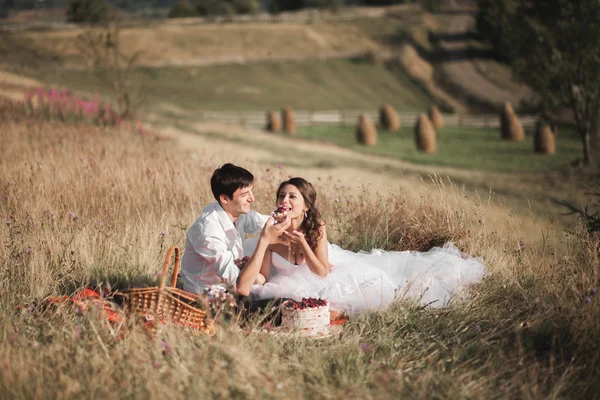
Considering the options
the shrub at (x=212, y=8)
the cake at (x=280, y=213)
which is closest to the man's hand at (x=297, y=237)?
the cake at (x=280, y=213)

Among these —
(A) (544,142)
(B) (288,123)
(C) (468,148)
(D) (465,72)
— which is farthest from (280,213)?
(D) (465,72)

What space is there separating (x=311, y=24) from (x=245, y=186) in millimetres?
70506

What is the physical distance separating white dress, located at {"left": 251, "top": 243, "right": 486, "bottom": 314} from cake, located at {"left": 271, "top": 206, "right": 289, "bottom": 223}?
1.89ft

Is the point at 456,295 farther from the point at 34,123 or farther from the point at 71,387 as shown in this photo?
the point at 34,123

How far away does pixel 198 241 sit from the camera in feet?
15.0

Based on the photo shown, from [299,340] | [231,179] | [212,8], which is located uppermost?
[212,8]

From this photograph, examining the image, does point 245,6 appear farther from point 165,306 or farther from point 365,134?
point 165,306

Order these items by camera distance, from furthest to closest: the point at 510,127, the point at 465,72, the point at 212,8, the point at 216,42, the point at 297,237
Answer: the point at 212,8
the point at 216,42
the point at 465,72
the point at 510,127
the point at 297,237

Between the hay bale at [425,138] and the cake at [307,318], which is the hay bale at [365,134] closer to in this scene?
the hay bale at [425,138]

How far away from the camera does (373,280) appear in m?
5.00

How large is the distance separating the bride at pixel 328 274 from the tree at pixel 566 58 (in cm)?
1612

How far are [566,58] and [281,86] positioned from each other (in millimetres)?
33733

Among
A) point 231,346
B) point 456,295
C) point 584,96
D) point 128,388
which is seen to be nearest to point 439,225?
point 456,295

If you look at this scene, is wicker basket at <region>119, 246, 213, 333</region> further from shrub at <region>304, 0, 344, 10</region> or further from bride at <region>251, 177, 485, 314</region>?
shrub at <region>304, 0, 344, 10</region>
